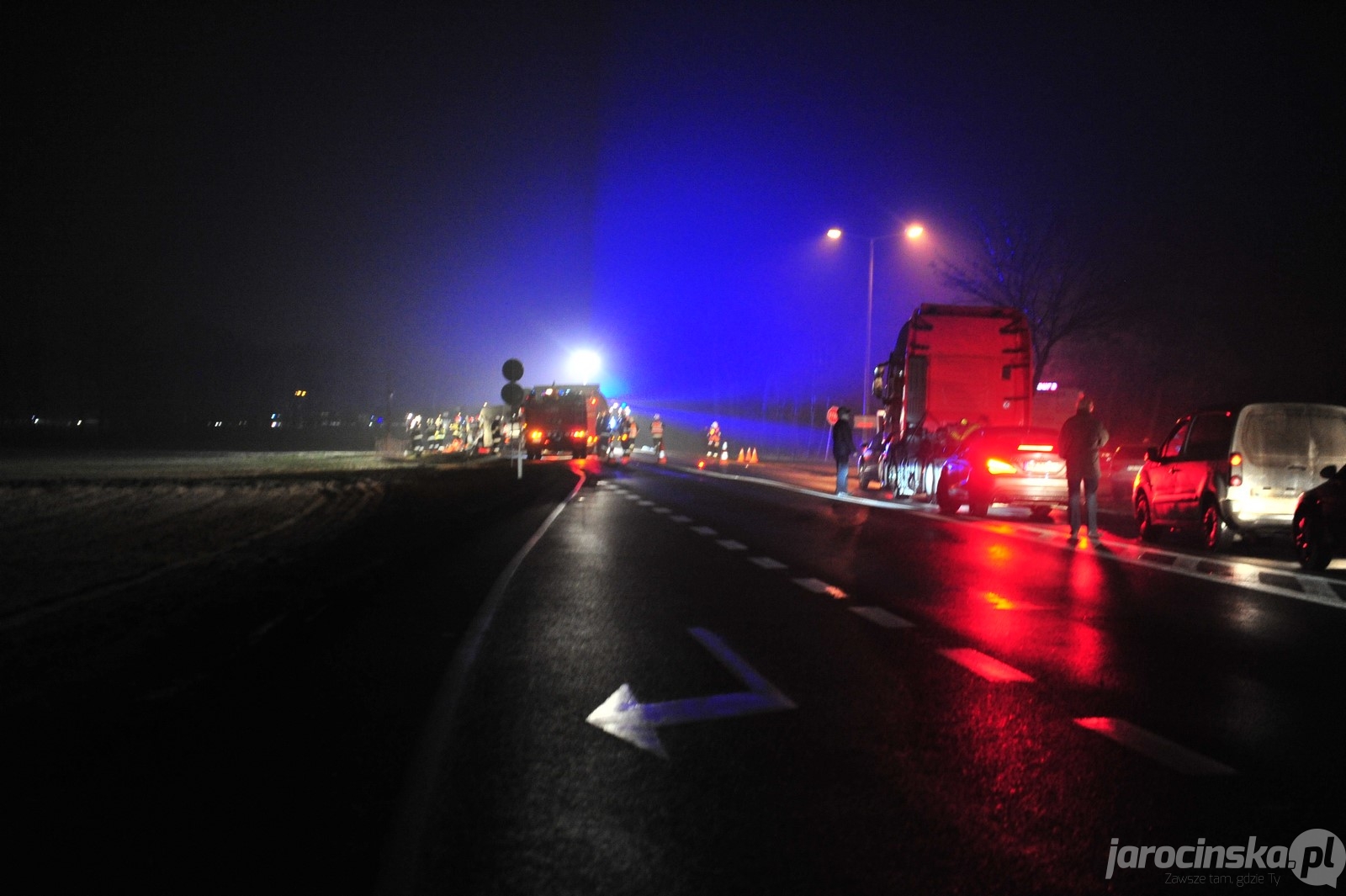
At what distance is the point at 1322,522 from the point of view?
1188cm

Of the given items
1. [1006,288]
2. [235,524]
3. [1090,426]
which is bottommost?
[235,524]

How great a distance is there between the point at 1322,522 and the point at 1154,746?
321 inches

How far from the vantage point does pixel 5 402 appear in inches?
4353

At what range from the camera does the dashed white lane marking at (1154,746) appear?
4781 millimetres

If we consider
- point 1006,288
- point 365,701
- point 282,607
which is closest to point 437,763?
point 365,701

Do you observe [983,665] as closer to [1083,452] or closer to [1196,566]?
[1196,566]

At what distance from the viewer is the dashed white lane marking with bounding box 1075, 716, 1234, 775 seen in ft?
15.7

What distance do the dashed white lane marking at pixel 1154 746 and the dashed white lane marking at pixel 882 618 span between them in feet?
9.49

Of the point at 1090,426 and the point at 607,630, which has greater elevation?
the point at 1090,426

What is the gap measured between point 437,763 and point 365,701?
1.32m

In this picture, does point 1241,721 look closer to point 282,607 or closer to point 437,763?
point 437,763

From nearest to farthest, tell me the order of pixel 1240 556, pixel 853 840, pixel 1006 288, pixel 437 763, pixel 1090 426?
pixel 853 840, pixel 437 763, pixel 1240 556, pixel 1090 426, pixel 1006 288

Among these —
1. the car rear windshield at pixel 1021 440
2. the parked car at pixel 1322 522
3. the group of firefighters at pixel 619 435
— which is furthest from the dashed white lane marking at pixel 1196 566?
the group of firefighters at pixel 619 435

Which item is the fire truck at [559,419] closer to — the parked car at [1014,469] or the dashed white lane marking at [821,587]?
the parked car at [1014,469]
